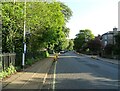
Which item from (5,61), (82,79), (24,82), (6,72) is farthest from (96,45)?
(24,82)

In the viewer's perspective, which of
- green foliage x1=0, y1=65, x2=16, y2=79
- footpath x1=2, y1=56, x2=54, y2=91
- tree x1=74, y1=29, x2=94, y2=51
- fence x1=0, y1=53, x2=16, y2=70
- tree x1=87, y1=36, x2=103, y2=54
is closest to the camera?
footpath x1=2, y1=56, x2=54, y2=91

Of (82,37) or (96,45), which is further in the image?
(82,37)

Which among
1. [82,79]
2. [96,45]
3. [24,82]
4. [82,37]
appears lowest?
[82,79]

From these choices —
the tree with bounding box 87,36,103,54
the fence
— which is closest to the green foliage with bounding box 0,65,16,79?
the fence

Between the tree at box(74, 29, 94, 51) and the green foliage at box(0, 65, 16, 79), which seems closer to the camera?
the green foliage at box(0, 65, 16, 79)

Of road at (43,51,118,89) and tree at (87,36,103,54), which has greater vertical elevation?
tree at (87,36,103,54)

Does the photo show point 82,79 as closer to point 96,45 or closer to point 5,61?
point 5,61

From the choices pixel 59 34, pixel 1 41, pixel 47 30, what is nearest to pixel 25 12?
pixel 1 41

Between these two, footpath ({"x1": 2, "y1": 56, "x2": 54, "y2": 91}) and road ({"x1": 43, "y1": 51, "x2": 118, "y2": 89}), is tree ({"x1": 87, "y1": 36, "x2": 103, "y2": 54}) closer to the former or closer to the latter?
road ({"x1": 43, "y1": 51, "x2": 118, "y2": 89})

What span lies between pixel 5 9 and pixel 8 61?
618 cm

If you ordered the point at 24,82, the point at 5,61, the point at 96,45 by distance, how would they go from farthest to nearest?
the point at 96,45
the point at 5,61
the point at 24,82

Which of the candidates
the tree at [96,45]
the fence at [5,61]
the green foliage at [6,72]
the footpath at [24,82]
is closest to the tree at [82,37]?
the tree at [96,45]

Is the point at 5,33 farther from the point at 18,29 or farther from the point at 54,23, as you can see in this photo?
the point at 54,23

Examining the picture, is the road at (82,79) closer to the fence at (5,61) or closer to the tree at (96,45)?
the fence at (5,61)
